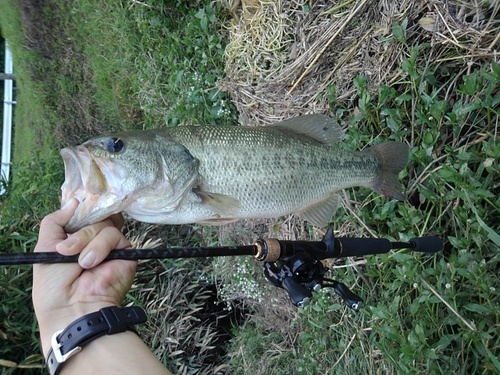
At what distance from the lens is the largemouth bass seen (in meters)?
1.98

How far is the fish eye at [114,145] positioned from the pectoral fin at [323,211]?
107 cm

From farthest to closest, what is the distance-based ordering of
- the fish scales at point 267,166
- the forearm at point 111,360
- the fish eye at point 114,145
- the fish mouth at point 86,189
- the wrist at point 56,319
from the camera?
the fish scales at point 267,166 → the fish eye at point 114,145 → the fish mouth at point 86,189 → the wrist at point 56,319 → the forearm at point 111,360

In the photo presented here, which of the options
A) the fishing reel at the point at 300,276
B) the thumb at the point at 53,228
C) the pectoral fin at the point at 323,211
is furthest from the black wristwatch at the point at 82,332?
the pectoral fin at the point at 323,211

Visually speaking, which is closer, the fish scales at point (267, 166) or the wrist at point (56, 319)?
the wrist at point (56, 319)

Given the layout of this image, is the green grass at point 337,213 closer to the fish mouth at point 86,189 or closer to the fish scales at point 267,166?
the fish scales at point 267,166

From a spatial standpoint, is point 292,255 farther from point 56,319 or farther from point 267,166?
point 56,319

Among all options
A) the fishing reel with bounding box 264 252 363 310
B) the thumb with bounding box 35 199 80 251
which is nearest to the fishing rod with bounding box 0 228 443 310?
the fishing reel with bounding box 264 252 363 310

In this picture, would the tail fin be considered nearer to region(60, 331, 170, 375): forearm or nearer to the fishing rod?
the fishing rod

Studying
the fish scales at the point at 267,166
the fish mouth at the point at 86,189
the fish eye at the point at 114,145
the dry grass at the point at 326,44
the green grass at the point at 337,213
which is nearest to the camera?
the fish mouth at the point at 86,189

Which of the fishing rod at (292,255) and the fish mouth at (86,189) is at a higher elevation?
the fish mouth at (86,189)

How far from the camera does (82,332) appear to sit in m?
1.61

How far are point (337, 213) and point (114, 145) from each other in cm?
184

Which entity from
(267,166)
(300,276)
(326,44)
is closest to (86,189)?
(267,166)

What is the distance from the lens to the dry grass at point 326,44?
2662 millimetres
